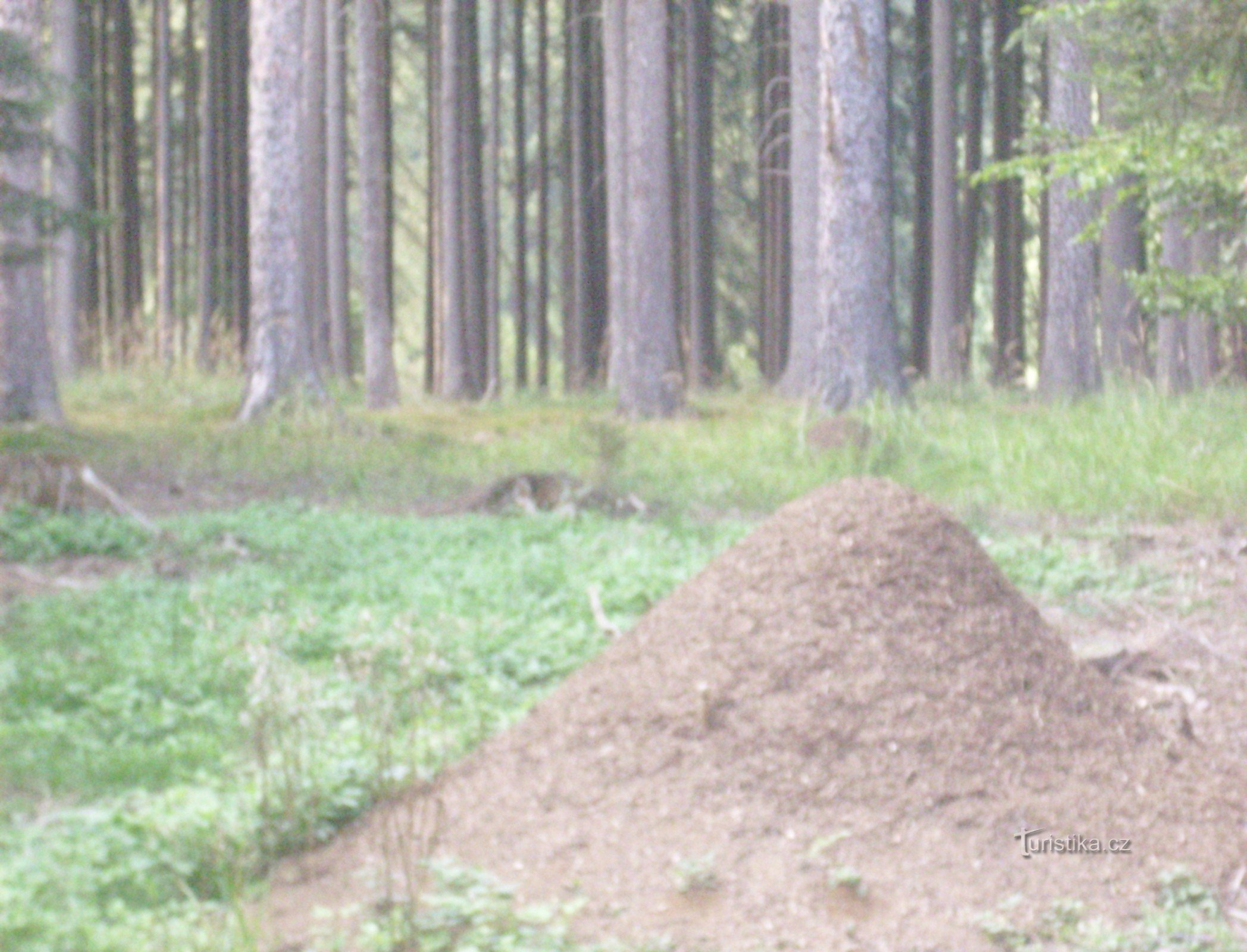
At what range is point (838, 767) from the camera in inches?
183

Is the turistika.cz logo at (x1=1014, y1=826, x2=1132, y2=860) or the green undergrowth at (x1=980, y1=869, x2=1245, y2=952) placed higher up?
the turistika.cz logo at (x1=1014, y1=826, x2=1132, y2=860)

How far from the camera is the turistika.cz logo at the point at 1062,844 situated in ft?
14.3

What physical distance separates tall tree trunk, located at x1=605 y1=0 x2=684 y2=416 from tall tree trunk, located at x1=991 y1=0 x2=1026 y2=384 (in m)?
8.13

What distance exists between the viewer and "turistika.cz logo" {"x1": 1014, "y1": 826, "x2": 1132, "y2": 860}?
4.36 meters

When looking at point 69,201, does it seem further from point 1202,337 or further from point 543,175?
point 1202,337

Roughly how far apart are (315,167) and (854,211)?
410 inches

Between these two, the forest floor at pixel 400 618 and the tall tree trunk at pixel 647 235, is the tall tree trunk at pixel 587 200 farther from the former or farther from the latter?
the forest floor at pixel 400 618

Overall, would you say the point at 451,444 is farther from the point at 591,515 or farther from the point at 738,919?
the point at 738,919

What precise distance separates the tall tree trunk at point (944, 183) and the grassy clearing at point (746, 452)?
5.63 metres

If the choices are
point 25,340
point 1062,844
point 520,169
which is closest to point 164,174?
point 520,169

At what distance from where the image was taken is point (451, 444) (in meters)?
13.8

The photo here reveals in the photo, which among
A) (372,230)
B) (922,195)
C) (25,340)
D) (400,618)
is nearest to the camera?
(400,618)

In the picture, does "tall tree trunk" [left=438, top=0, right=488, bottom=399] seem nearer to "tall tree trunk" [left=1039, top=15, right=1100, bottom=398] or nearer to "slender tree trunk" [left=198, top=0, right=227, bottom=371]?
"slender tree trunk" [left=198, top=0, right=227, bottom=371]

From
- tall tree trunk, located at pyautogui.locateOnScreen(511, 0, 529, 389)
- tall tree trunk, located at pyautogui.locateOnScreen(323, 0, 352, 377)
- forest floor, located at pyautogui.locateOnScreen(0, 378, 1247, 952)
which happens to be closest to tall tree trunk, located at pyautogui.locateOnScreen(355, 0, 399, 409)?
tall tree trunk, located at pyautogui.locateOnScreen(323, 0, 352, 377)
